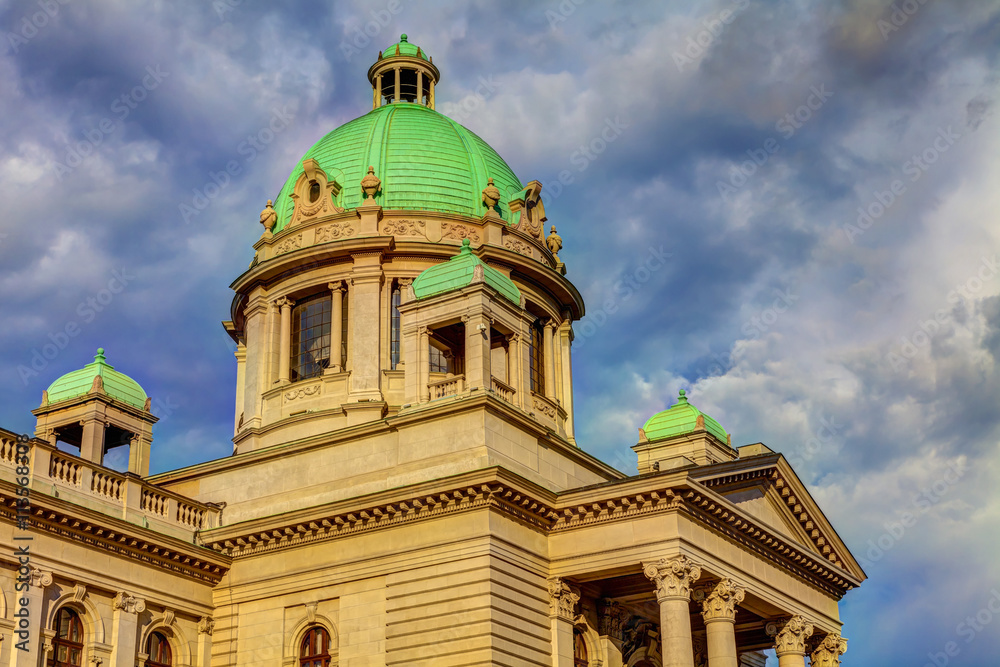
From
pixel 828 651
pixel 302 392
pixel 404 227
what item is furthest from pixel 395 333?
pixel 828 651

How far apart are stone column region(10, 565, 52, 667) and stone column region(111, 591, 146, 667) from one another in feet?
7.96

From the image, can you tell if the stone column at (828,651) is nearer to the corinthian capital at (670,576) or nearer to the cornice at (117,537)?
the corinthian capital at (670,576)

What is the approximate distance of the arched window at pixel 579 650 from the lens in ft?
120

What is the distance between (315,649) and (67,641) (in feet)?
21.4

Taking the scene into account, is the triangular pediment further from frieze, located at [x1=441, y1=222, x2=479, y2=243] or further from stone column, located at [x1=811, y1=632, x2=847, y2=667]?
frieze, located at [x1=441, y1=222, x2=479, y2=243]

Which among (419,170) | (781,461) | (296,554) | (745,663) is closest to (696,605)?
(781,461)

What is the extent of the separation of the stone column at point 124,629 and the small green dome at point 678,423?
24.6 m

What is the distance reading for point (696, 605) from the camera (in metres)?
41.0

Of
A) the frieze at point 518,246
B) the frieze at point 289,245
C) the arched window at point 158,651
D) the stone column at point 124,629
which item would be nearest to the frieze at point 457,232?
the frieze at point 518,246

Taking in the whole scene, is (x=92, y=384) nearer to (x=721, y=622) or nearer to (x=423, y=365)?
(x=423, y=365)

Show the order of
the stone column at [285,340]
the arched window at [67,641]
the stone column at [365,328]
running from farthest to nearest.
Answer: the stone column at [285,340] < the stone column at [365,328] < the arched window at [67,641]

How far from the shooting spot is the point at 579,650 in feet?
121

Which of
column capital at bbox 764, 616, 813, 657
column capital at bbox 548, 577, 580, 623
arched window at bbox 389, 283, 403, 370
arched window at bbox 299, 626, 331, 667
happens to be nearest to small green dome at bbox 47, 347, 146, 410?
arched window at bbox 389, 283, 403, 370

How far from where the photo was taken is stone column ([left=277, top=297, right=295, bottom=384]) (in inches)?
1807
